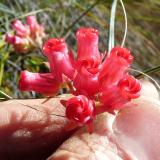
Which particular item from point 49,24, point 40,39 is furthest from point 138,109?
point 49,24

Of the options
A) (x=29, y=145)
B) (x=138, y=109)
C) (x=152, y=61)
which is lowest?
(x=152, y=61)

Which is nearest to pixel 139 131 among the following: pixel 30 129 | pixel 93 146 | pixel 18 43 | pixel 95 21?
pixel 93 146

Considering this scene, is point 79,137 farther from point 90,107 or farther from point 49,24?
point 49,24

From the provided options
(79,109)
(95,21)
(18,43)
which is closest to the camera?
(79,109)

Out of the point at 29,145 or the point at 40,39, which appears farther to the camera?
the point at 40,39

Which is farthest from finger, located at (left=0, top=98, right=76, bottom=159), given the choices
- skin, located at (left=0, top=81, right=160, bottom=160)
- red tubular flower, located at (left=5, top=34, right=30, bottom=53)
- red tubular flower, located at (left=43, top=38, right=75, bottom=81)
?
red tubular flower, located at (left=5, top=34, right=30, bottom=53)

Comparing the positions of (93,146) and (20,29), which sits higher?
(93,146)

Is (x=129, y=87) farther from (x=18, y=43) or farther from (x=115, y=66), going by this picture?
(x=18, y=43)
